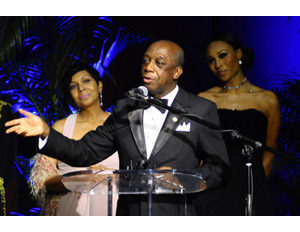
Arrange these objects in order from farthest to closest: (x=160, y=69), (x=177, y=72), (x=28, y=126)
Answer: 1. (x=177, y=72)
2. (x=160, y=69)
3. (x=28, y=126)

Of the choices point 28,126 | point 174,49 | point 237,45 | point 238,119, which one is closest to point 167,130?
point 174,49

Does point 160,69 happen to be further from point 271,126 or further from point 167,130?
point 271,126

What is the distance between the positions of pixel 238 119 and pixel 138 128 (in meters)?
1.38

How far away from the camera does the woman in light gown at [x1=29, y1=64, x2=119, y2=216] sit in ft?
16.3

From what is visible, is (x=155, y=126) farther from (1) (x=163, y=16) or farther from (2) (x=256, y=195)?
(1) (x=163, y=16)

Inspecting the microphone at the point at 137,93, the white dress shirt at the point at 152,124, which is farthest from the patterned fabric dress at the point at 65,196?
the microphone at the point at 137,93

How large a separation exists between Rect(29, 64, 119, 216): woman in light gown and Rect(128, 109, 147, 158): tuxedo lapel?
1134 millimetres

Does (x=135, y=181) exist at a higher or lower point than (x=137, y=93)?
lower

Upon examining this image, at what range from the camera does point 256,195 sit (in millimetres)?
4824

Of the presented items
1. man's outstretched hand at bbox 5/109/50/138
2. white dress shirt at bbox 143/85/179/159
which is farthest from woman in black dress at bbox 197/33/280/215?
man's outstretched hand at bbox 5/109/50/138

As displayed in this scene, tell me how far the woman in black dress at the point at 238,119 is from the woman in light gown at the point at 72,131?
3.10 feet

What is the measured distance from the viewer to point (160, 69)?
4.06m
